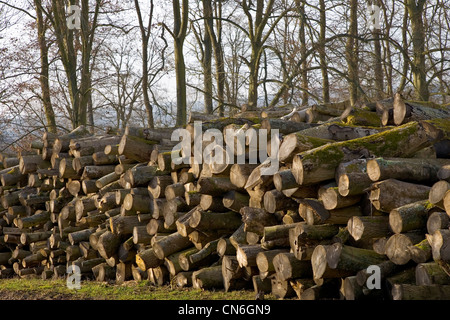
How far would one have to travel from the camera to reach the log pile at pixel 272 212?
4977 millimetres

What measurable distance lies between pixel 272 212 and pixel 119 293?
246 centimetres

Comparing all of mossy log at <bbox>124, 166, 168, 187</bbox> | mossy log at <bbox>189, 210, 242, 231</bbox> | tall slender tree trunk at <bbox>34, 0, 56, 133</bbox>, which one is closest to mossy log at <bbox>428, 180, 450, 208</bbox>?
mossy log at <bbox>189, 210, 242, 231</bbox>

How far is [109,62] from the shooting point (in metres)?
26.3

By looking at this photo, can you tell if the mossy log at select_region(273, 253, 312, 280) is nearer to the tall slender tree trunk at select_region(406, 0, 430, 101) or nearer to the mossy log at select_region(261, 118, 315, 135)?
the mossy log at select_region(261, 118, 315, 135)

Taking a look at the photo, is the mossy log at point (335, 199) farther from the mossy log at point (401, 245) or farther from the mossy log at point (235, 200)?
the mossy log at point (235, 200)

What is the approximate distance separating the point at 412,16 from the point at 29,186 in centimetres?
1157

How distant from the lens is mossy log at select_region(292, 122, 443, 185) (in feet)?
17.8

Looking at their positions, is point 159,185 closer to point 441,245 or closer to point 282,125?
point 282,125

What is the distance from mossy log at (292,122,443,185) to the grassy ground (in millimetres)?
1738

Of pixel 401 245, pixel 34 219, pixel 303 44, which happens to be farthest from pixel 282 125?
pixel 303 44

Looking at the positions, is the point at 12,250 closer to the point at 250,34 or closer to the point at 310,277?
the point at 310,277

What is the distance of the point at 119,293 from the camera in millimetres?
7000

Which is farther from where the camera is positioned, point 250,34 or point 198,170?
point 250,34
